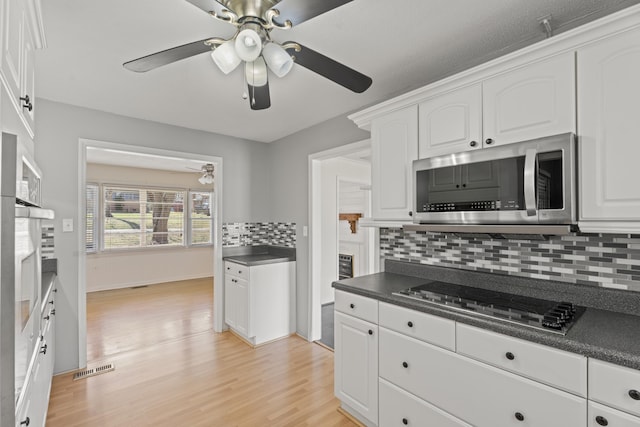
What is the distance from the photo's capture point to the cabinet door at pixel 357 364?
194 centimetres

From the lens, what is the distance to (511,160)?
1.59m

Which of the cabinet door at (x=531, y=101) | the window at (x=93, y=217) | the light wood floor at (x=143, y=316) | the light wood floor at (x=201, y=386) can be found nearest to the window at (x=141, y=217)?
the window at (x=93, y=217)

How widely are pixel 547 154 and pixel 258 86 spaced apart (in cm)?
141

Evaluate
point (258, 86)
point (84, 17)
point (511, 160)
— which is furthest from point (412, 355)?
point (84, 17)

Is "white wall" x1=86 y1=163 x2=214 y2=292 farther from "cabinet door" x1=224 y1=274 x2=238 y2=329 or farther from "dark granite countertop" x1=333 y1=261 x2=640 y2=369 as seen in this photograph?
"dark granite countertop" x1=333 y1=261 x2=640 y2=369

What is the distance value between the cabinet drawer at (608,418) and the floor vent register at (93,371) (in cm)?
335

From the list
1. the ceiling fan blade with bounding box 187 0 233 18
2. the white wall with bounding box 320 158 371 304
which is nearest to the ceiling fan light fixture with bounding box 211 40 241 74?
the ceiling fan blade with bounding box 187 0 233 18

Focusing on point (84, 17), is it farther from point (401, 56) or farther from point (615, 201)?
point (615, 201)

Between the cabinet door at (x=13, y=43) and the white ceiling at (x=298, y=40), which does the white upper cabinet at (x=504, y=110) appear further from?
the cabinet door at (x=13, y=43)

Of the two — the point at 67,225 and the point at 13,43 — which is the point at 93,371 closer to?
the point at 67,225

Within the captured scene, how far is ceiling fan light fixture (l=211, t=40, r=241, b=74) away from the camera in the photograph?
4.07 ft

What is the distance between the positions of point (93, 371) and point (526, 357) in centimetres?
329

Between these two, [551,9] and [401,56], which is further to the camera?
[401,56]

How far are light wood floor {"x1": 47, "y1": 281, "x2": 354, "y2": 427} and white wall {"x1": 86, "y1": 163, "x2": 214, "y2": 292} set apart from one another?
8.25ft
